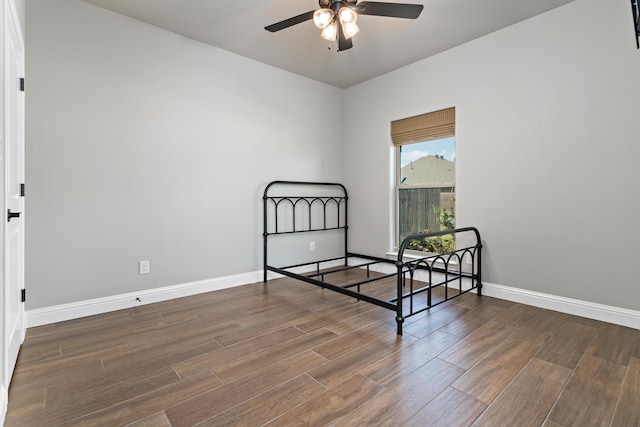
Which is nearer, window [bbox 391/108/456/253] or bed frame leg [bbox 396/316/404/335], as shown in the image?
bed frame leg [bbox 396/316/404/335]

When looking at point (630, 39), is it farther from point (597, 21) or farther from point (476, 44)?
point (476, 44)

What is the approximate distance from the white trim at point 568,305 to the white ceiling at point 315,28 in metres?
2.35

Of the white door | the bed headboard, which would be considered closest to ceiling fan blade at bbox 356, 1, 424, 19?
the white door

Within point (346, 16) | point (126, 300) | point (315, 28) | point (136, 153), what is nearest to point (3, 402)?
point (126, 300)

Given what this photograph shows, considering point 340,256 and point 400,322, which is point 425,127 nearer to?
point 340,256

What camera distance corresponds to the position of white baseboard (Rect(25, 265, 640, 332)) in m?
2.32

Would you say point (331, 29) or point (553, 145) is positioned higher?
point (331, 29)

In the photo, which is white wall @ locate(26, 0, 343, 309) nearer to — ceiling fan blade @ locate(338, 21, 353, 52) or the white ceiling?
the white ceiling

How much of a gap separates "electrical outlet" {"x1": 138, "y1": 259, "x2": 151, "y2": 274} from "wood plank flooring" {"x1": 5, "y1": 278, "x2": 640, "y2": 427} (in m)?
0.34

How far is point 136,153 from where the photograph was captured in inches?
109

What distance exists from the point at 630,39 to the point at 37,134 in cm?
433

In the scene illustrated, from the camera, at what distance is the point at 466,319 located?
2.43 metres

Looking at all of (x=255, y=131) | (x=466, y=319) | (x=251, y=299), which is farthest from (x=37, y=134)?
(x=466, y=319)

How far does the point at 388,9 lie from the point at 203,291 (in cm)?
284
